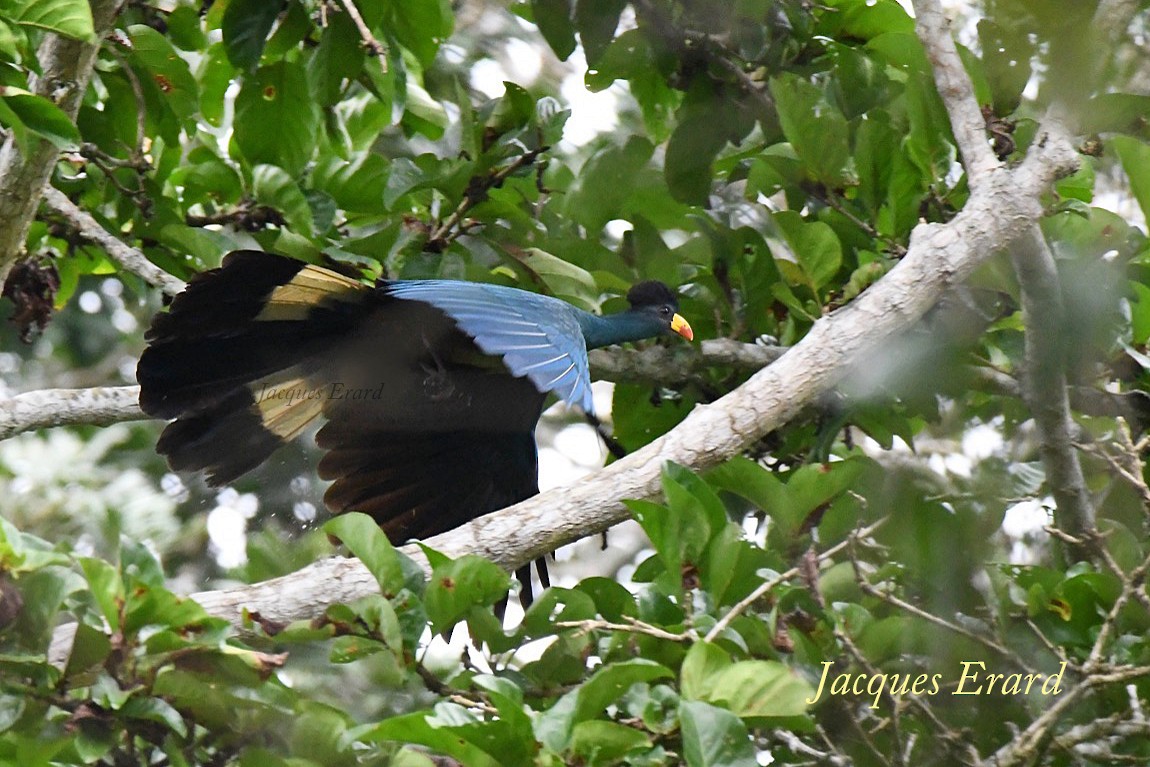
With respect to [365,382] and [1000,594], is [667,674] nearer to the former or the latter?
[1000,594]

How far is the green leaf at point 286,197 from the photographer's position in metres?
3.58

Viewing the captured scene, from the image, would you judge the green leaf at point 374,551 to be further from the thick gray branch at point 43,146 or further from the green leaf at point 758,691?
the thick gray branch at point 43,146

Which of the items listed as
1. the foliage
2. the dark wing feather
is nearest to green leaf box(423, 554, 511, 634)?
the foliage

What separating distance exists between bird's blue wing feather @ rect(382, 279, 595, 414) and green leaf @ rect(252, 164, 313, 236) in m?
0.42

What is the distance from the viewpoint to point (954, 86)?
10.1 feet

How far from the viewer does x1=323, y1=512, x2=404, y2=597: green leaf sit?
2.27 meters

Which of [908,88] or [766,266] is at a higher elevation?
[908,88]

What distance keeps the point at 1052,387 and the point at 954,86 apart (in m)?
0.79

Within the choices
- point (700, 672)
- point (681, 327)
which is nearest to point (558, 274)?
point (681, 327)

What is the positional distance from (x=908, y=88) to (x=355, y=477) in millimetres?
1985

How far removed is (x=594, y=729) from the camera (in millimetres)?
1856

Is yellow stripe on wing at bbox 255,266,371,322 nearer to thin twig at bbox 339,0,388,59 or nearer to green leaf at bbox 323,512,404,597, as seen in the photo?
thin twig at bbox 339,0,388,59

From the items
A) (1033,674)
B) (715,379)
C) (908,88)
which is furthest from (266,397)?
(1033,674)

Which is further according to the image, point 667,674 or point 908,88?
point 908,88
